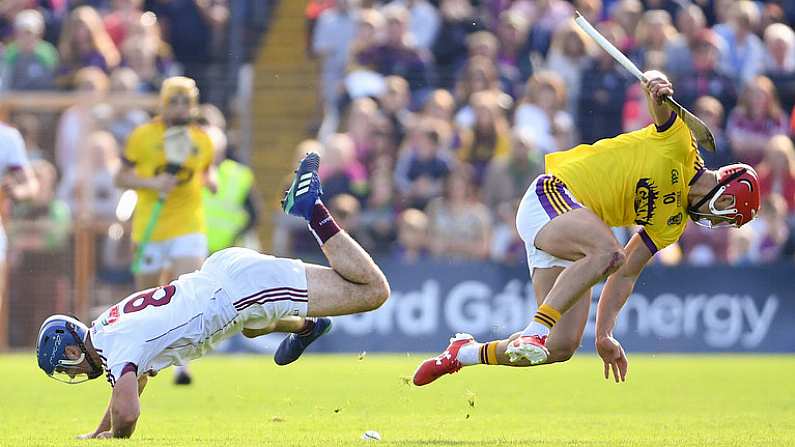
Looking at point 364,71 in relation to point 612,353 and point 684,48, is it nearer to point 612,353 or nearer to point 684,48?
point 684,48

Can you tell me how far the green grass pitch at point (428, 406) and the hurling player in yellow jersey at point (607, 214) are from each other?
603 millimetres

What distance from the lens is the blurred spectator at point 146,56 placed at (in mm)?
21594

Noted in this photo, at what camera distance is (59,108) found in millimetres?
20875

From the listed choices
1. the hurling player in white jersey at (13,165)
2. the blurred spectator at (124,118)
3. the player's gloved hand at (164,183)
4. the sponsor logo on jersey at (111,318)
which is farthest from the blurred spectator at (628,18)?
the sponsor logo on jersey at (111,318)

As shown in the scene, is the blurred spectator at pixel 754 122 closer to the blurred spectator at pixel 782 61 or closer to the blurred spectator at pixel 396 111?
the blurred spectator at pixel 782 61

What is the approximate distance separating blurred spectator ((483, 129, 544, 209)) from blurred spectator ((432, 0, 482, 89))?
7.30ft

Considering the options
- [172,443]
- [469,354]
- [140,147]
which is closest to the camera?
[172,443]

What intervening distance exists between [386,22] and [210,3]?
2.98 meters

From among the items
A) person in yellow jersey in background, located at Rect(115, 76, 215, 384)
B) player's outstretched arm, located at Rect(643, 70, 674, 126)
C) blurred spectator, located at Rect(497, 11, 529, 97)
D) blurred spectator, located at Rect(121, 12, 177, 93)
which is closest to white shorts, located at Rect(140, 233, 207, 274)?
person in yellow jersey in background, located at Rect(115, 76, 215, 384)

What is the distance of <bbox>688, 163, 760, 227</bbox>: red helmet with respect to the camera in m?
10.9

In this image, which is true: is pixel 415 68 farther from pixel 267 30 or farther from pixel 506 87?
pixel 267 30

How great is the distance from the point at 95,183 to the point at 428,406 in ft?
28.9

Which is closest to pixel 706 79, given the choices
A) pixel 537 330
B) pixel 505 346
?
pixel 505 346

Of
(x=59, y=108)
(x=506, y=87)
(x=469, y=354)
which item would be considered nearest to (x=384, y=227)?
A: (x=506, y=87)
